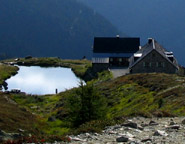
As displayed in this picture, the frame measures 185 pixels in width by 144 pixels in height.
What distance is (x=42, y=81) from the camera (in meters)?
101

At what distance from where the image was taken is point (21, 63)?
143 meters

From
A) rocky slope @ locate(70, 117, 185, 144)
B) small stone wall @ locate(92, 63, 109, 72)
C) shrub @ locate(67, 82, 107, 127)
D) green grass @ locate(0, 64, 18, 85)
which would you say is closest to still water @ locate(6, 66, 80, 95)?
green grass @ locate(0, 64, 18, 85)

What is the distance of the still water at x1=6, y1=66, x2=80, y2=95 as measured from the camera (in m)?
88.0

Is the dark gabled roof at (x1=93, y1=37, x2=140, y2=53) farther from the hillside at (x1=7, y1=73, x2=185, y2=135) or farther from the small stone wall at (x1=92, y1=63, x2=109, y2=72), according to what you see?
the hillside at (x1=7, y1=73, x2=185, y2=135)

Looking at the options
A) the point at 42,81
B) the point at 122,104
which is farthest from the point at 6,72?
the point at 122,104

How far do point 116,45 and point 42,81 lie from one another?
2971 centimetres

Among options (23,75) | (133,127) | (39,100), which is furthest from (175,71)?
(133,127)

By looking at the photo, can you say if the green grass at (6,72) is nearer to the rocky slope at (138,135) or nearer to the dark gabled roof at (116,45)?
the dark gabled roof at (116,45)

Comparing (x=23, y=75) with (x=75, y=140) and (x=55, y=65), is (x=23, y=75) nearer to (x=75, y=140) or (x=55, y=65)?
(x=55, y=65)

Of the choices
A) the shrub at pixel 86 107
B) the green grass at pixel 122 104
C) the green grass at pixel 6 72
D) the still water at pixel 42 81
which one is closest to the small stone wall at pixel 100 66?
the still water at pixel 42 81

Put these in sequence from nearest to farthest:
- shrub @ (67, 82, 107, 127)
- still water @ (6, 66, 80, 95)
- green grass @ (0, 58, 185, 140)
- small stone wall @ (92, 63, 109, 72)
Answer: green grass @ (0, 58, 185, 140) → shrub @ (67, 82, 107, 127) → still water @ (6, 66, 80, 95) → small stone wall @ (92, 63, 109, 72)

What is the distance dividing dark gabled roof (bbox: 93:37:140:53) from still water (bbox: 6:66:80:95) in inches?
445

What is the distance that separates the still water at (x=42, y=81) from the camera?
88.0 m

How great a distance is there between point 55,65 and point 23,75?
28154 mm
